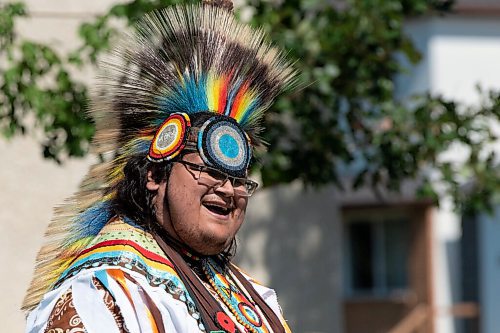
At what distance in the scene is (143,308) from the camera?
9.30 ft

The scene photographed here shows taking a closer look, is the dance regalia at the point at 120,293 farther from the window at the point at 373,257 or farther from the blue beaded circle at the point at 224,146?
the window at the point at 373,257

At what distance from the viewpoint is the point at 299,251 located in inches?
346

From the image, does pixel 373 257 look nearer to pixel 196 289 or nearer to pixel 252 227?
pixel 252 227

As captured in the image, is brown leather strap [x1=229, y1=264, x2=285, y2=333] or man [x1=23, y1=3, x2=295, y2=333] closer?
man [x1=23, y1=3, x2=295, y2=333]

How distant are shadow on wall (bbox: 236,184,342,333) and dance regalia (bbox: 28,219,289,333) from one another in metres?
5.29

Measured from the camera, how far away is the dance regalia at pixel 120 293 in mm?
2797

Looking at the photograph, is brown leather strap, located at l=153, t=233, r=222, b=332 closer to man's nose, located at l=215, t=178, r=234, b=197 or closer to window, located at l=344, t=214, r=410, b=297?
man's nose, located at l=215, t=178, r=234, b=197

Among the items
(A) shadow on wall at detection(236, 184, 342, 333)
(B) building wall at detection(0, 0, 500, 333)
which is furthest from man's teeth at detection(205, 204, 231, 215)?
(A) shadow on wall at detection(236, 184, 342, 333)

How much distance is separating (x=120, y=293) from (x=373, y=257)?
1542 centimetres

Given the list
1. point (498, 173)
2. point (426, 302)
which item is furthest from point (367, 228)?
point (498, 173)

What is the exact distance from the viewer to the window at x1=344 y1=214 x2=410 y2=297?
1769cm

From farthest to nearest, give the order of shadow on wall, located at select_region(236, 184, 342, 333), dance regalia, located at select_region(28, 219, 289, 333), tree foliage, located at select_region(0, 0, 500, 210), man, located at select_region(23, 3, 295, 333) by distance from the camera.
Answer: shadow on wall, located at select_region(236, 184, 342, 333)
tree foliage, located at select_region(0, 0, 500, 210)
man, located at select_region(23, 3, 295, 333)
dance regalia, located at select_region(28, 219, 289, 333)

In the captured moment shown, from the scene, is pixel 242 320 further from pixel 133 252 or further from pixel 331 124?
pixel 331 124

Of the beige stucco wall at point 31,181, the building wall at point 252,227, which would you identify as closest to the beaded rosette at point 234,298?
the building wall at point 252,227
